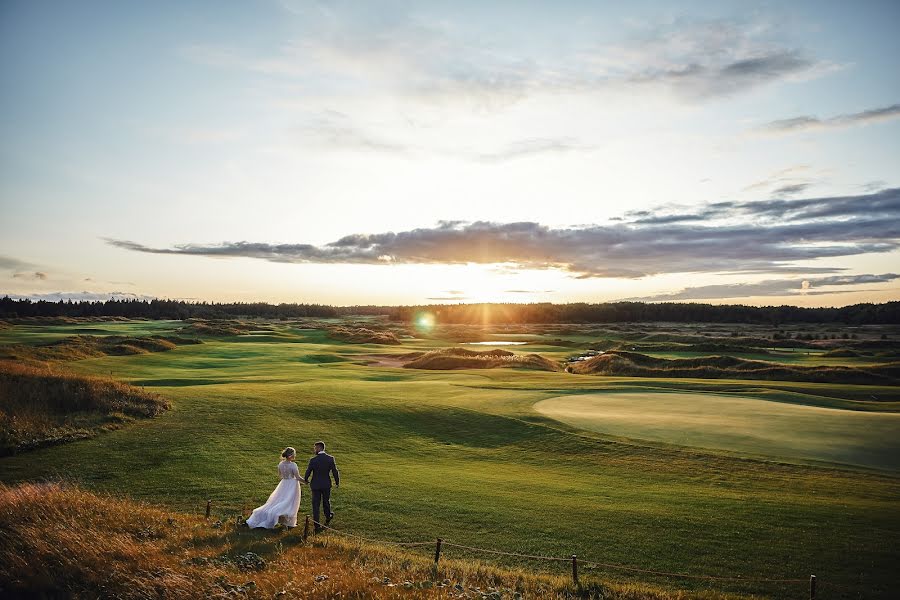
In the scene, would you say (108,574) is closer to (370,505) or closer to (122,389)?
(370,505)

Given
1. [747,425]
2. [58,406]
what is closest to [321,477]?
[58,406]

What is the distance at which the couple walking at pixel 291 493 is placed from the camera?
14.6 m

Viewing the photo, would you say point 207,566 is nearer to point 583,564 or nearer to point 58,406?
point 583,564

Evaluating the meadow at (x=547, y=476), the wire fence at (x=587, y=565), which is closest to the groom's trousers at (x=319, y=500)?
the wire fence at (x=587, y=565)

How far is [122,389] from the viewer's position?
95.9 ft

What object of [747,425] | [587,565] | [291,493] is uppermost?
[291,493]

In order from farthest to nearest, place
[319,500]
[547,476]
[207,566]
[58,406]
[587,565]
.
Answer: [58,406], [547,476], [319,500], [587,565], [207,566]

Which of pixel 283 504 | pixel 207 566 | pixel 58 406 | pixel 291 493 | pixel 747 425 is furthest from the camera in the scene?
pixel 58 406

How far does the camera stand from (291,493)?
585 inches

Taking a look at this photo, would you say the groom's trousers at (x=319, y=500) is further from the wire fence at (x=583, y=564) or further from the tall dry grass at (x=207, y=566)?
the tall dry grass at (x=207, y=566)

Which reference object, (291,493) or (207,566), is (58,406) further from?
(207,566)

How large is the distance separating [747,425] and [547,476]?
12450 millimetres

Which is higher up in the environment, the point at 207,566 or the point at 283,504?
the point at 283,504

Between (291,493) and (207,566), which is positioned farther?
(291,493)
